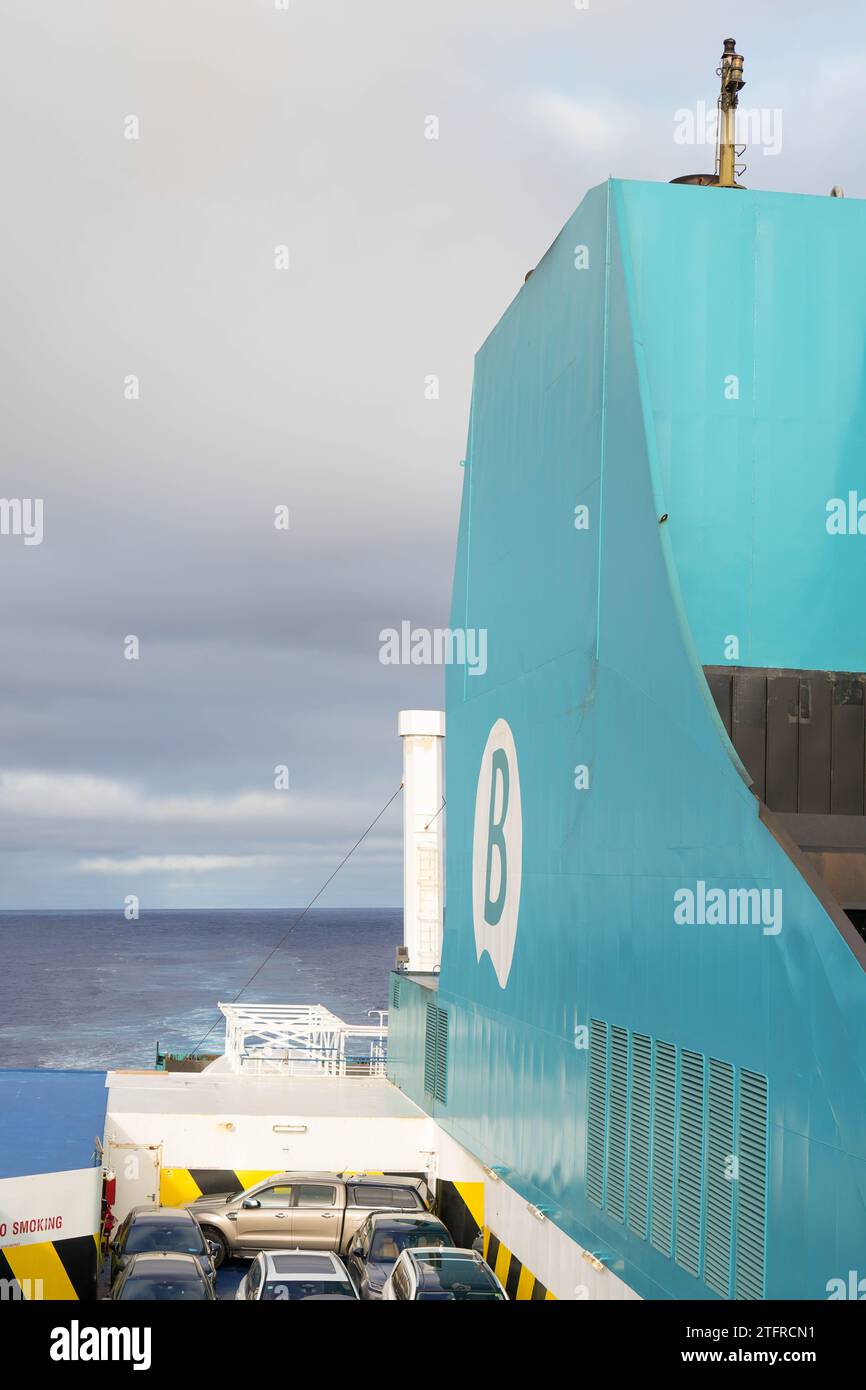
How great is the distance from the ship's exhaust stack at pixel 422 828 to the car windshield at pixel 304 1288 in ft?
49.7

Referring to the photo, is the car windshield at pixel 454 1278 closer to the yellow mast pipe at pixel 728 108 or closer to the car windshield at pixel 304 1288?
the car windshield at pixel 304 1288

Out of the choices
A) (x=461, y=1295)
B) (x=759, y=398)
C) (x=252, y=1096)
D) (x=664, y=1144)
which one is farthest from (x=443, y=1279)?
(x=759, y=398)

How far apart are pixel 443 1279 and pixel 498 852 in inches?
240

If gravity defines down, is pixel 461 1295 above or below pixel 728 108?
below

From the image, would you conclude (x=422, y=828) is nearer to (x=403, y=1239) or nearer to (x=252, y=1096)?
(x=252, y=1096)

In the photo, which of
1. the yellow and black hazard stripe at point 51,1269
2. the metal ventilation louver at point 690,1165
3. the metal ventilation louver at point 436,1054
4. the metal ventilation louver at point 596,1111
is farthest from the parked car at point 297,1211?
the metal ventilation louver at point 690,1165

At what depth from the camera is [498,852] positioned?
20.0m

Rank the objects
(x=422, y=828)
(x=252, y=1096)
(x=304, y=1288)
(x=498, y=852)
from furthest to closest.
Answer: (x=422, y=828) → (x=252, y=1096) → (x=498, y=852) → (x=304, y=1288)

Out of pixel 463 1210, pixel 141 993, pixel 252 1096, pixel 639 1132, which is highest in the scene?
pixel 639 1132

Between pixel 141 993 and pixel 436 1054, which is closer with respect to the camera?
pixel 436 1054

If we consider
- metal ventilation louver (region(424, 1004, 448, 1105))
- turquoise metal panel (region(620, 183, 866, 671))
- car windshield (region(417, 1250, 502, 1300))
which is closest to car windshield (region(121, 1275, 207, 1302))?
car windshield (region(417, 1250, 502, 1300))

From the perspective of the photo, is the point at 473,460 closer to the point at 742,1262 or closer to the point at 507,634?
the point at 507,634
